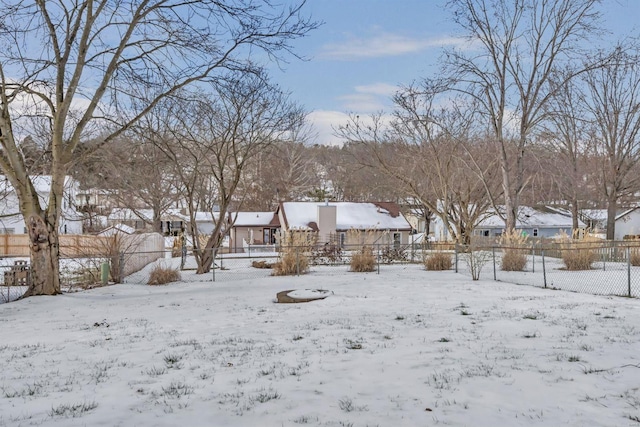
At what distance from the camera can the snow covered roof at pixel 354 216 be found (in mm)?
33000

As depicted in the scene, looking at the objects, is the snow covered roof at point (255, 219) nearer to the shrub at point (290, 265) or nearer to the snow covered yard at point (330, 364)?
the shrub at point (290, 265)

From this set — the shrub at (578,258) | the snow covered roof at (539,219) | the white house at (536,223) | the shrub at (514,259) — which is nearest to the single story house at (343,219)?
the white house at (536,223)

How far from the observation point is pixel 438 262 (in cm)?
1644

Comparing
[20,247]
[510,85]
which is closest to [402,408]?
[510,85]

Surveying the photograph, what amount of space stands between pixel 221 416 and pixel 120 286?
11.4 meters

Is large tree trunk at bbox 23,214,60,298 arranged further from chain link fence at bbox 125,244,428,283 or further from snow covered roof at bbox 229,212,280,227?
snow covered roof at bbox 229,212,280,227

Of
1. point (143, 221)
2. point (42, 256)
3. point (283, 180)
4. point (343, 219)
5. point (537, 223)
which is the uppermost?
point (283, 180)

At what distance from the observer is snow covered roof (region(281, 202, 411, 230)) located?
3300cm

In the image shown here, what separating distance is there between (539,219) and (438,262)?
37248mm

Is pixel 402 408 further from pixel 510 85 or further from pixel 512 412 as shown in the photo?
pixel 510 85

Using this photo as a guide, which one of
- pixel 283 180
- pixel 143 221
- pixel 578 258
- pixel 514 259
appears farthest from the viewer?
pixel 283 180

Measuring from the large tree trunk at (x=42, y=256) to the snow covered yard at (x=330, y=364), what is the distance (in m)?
1.92

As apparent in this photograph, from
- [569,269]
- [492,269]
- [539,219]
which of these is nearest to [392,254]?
[492,269]

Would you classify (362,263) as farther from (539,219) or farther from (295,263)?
(539,219)
